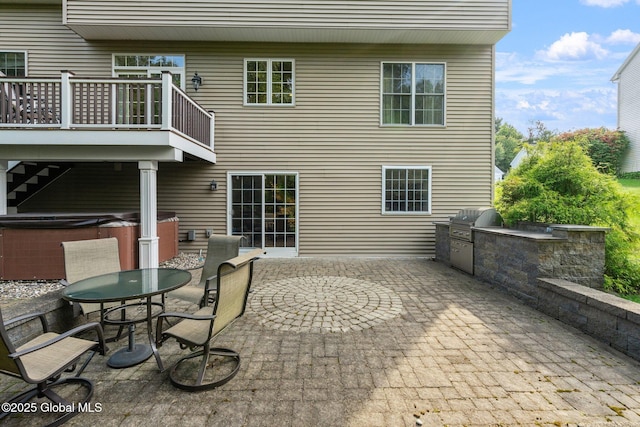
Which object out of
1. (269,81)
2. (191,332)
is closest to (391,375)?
(191,332)

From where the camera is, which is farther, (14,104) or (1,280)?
(14,104)

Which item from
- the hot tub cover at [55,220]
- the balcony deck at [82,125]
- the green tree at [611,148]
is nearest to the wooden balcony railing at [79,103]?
the balcony deck at [82,125]

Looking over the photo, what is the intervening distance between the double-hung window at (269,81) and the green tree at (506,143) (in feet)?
156

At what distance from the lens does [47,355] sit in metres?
2.34

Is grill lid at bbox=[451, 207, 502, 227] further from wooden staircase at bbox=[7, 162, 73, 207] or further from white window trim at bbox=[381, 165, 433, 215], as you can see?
wooden staircase at bbox=[7, 162, 73, 207]

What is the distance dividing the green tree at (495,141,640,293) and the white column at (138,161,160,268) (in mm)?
7091

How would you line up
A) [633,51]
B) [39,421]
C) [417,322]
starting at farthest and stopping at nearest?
[633,51], [417,322], [39,421]

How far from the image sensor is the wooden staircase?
739 cm

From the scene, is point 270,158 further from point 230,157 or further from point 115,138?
point 115,138

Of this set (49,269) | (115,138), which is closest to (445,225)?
(115,138)

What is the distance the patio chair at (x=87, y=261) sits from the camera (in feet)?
11.7

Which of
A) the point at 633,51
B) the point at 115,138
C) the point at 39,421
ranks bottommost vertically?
the point at 39,421

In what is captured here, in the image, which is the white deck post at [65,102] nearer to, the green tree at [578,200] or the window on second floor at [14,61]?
the window on second floor at [14,61]

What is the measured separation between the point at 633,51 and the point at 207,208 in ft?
86.1
